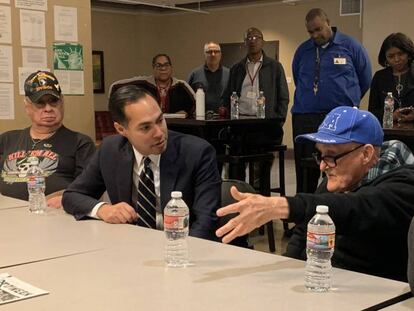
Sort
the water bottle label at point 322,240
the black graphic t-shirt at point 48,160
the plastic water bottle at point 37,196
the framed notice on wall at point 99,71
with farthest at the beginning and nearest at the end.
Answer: the framed notice on wall at point 99,71 → the black graphic t-shirt at point 48,160 → the plastic water bottle at point 37,196 → the water bottle label at point 322,240

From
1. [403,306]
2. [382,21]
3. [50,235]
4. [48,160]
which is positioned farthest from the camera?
[382,21]

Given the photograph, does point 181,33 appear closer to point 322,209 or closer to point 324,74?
point 324,74

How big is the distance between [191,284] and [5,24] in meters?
2.83

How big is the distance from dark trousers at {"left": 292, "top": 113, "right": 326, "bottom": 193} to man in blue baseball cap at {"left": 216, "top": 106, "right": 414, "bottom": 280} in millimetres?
2405

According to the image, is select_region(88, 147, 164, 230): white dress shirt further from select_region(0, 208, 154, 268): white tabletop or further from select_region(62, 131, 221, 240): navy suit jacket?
select_region(0, 208, 154, 268): white tabletop

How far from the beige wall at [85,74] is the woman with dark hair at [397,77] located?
7.45ft

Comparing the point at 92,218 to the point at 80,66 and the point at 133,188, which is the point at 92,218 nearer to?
the point at 133,188

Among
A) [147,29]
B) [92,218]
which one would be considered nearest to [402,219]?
[92,218]

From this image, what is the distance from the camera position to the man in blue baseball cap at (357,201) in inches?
63.6

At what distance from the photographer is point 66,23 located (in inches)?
159

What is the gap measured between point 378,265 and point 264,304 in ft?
2.05

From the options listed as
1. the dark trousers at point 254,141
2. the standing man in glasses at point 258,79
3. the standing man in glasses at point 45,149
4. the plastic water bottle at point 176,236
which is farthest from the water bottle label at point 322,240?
the standing man in glasses at point 258,79

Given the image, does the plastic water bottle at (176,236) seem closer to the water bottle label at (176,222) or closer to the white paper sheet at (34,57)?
the water bottle label at (176,222)

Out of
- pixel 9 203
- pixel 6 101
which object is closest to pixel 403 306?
pixel 9 203
